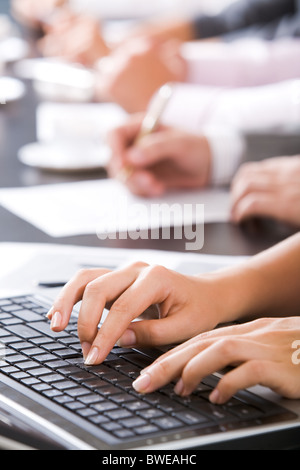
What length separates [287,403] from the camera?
21.3 inches

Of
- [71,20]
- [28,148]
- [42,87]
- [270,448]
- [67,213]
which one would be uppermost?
[71,20]

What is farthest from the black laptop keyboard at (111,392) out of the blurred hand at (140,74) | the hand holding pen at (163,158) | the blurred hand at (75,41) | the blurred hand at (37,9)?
the blurred hand at (37,9)

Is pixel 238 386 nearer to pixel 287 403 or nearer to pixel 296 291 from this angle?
pixel 287 403

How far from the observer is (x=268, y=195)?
1.08 m

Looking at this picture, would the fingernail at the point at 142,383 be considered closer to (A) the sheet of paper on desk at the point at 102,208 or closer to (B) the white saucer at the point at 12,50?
(A) the sheet of paper on desk at the point at 102,208

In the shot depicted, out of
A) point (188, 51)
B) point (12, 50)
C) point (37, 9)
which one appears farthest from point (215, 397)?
point (37, 9)

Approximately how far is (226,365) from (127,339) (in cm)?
10

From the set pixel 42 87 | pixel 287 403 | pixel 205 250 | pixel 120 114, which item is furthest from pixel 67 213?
pixel 42 87

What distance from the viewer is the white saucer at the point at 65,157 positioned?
1296 millimetres

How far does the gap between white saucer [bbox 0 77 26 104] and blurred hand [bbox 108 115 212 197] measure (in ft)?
2.21

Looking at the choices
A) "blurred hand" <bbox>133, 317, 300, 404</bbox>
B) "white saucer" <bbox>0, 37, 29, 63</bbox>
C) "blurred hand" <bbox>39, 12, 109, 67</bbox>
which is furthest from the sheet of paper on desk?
"white saucer" <bbox>0, 37, 29, 63</bbox>

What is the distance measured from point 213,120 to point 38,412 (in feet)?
3.52

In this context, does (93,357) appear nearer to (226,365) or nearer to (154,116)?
(226,365)

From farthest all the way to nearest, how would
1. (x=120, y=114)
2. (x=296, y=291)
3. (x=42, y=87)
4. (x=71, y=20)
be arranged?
(x=71, y=20) → (x=42, y=87) → (x=120, y=114) → (x=296, y=291)
